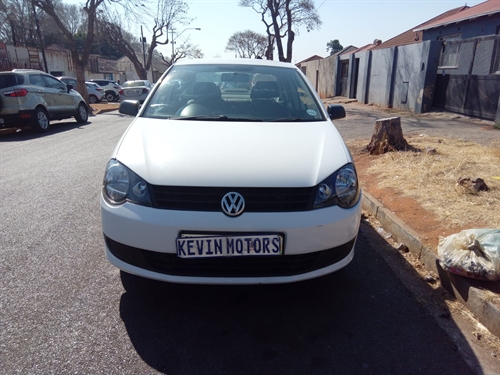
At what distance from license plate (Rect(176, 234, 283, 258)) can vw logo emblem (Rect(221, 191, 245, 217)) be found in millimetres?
143

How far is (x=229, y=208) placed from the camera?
2.15 meters

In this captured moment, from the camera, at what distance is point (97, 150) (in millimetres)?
7941

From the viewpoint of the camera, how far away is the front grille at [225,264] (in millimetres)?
2209

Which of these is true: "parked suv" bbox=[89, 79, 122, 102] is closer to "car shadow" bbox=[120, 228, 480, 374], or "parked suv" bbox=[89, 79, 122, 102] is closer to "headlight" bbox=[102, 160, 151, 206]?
"headlight" bbox=[102, 160, 151, 206]

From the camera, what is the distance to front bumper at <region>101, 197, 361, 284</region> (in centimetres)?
Answer: 213

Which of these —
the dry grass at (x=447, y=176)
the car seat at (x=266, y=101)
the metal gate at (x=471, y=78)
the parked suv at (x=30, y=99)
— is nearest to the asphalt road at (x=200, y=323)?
the dry grass at (x=447, y=176)

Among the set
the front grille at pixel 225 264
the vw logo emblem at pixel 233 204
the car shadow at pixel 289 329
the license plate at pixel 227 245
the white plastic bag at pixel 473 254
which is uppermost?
the vw logo emblem at pixel 233 204

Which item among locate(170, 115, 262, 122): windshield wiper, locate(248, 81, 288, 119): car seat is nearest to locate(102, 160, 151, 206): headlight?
locate(170, 115, 262, 122): windshield wiper

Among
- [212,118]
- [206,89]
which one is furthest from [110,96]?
[212,118]

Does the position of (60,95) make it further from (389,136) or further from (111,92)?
(111,92)

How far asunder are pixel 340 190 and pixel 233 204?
707 millimetres

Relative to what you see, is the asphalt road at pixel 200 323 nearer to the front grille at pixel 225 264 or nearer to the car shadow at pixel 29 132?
the front grille at pixel 225 264

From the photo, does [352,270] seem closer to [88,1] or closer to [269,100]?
[269,100]

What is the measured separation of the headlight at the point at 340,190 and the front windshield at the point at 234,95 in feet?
3.13
